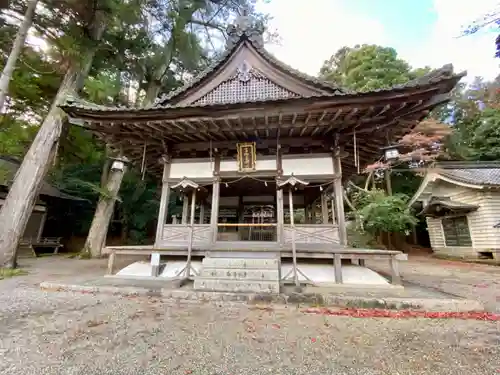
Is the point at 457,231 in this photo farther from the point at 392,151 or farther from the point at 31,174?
the point at 31,174

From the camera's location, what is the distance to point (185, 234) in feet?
21.7

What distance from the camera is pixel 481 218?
40.8 ft

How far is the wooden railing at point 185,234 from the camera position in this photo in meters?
6.55

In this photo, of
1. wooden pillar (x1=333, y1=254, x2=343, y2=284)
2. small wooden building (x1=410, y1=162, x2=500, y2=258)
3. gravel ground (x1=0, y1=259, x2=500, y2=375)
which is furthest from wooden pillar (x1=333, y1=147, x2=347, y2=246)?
small wooden building (x1=410, y1=162, x2=500, y2=258)

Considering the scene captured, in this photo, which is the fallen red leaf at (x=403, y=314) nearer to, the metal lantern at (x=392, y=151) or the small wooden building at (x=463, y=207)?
the metal lantern at (x=392, y=151)

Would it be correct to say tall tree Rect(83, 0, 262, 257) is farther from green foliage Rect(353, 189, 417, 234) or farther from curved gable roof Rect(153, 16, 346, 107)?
green foliage Rect(353, 189, 417, 234)

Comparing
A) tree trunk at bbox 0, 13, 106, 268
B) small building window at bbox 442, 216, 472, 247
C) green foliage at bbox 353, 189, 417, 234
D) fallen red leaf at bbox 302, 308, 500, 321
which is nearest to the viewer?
fallen red leaf at bbox 302, 308, 500, 321

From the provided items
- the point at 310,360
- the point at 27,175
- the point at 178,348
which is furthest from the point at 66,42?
the point at 310,360

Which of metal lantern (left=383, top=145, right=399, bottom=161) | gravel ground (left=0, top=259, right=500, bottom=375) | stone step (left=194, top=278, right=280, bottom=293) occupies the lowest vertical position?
gravel ground (left=0, top=259, right=500, bottom=375)

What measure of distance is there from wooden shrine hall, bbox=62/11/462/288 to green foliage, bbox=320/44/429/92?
13.4 meters

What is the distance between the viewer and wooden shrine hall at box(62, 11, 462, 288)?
18.1 feet

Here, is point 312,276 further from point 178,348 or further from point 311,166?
point 178,348

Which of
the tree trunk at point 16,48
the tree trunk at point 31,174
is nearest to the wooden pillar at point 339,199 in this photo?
the tree trunk at point 31,174

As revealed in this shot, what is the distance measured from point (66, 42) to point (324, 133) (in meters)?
10.1
